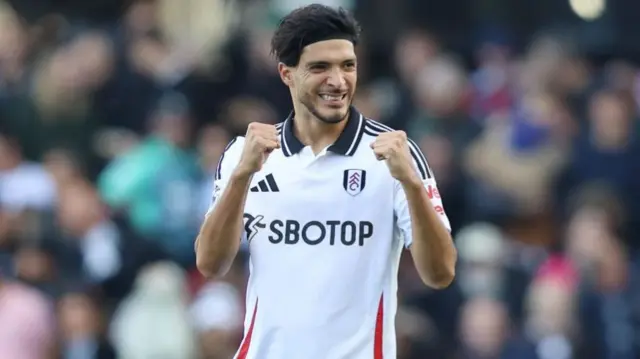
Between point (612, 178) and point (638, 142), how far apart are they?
0.32 metres

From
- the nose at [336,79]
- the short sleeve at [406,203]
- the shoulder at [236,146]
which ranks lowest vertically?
the short sleeve at [406,203]

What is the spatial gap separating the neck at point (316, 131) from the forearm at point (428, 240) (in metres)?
0.54

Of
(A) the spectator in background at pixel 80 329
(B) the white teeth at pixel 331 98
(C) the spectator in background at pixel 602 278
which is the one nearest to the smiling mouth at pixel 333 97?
(B) the white teeth at pixel 331 98

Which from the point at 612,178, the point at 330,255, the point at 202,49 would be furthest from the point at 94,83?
the point at 330,255

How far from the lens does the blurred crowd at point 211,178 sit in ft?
39.1

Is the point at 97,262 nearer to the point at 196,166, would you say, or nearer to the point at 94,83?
the point at 196,166

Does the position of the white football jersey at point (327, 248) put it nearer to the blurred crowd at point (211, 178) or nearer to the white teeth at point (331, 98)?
the white teeth at point (331, 98)

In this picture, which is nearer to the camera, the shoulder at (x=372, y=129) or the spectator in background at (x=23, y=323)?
the shoulder at (x=372, y=129)

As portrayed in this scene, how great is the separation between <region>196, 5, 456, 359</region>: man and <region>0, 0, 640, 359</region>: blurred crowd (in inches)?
184

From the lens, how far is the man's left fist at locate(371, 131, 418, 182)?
644cm

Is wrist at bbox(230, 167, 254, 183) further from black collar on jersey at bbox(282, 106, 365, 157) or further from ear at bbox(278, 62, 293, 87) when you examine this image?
ear at bbox(278, 62, 293, 87)

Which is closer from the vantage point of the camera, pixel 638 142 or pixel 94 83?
pixel 638 142

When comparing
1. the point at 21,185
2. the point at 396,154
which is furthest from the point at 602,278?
the point at 396,154

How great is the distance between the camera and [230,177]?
6.69m
